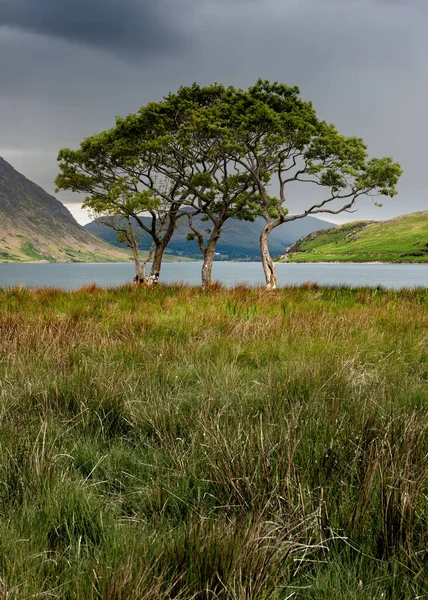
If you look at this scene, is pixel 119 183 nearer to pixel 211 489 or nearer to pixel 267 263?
pixel 267 263

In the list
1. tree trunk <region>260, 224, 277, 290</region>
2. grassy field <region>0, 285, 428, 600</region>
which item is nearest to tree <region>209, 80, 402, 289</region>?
tree trunk <region>260, 224, 277, 290</region>

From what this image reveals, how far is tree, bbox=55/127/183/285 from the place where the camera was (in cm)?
2834

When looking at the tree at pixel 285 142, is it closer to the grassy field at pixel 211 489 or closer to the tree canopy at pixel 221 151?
the tree canopy at pixel 221 151

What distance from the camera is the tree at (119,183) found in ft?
93.0

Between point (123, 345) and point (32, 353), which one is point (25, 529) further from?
point (123, 345)

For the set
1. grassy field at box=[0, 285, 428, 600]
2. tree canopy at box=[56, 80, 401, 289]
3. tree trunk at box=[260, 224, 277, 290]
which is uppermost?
tree canopy at box=[56, 80, 401, 289]

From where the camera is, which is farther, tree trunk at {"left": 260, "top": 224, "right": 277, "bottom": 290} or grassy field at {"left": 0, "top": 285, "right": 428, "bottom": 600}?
tree trunk at {"left": 260, "top": 224, "right": 277, "bottom": 290}

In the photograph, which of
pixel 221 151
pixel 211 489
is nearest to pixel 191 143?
pixel 221 151

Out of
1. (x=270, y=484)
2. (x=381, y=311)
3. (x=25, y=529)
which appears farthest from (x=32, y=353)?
(x=381, y=311)

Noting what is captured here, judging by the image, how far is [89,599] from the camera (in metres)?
1.28

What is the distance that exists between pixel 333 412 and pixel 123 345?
348cm

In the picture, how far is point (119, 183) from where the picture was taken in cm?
3020

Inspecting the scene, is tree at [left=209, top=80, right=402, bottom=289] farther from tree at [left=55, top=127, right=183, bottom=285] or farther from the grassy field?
the grassy field

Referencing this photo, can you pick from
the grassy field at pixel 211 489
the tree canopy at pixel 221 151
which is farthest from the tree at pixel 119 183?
the grassy field at pixel 211 489
